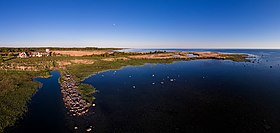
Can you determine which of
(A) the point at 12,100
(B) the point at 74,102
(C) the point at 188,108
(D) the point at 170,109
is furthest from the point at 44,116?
(C) the point at 188,108

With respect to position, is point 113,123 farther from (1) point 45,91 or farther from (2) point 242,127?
(1) point 45,91

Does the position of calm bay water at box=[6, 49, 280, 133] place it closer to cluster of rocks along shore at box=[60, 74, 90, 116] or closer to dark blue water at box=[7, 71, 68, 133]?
dark blue water at box=[7, 71, 68, 133]

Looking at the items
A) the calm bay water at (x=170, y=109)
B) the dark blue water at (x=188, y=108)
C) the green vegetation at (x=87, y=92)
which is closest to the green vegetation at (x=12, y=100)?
the calm bay water at (x=170, y=109)

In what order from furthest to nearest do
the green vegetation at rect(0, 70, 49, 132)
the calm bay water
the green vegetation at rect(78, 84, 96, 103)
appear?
the green vegetation at rect(78, 84, 96, 103)
the green vegetation at rect(0, 70, 49, 132)
the calm bay water

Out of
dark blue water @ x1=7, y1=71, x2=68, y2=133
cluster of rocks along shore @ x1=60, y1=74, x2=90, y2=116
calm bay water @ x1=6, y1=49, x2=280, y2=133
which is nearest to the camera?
dark blue water @ x1=7, y1=71, x2=68, y2=133

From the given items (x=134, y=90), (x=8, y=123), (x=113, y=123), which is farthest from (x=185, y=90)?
(x=8, y=123)

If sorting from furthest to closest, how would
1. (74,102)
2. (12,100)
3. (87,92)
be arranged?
(87,92), (12,100), (74,102)

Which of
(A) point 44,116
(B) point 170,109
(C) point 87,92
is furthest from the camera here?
(C) point 87,92

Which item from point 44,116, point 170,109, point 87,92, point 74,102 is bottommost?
point 44,116

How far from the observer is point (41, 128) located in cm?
1596

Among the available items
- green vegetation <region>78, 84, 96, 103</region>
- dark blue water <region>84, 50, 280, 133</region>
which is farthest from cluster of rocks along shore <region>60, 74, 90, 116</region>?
dark blue water <region>84, 50, 280, 133</region>

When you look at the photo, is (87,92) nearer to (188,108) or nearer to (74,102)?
(74,102)

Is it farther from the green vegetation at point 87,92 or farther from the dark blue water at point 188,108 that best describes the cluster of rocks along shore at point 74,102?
the dark blue water at point 188,108

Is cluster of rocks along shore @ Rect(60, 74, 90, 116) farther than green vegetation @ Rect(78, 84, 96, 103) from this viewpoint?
No
